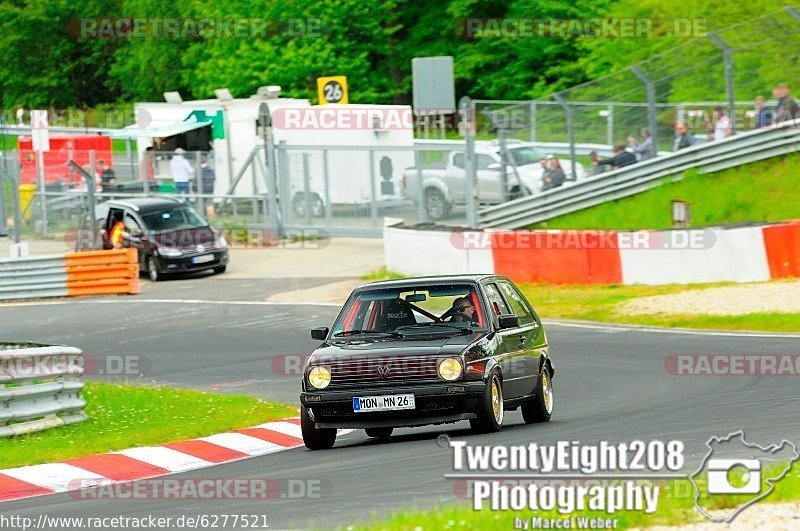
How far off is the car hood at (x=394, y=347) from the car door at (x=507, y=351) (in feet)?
0.85

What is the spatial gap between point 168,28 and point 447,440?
61.0m

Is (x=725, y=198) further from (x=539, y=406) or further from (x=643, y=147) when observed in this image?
(x=539, y=406)

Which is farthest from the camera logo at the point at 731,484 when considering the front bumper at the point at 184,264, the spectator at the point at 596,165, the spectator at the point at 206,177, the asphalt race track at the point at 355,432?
the spectator at the point at 206,177

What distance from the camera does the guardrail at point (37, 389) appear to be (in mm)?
12445

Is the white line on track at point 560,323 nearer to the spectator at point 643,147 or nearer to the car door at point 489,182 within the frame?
the car door at point 489,182

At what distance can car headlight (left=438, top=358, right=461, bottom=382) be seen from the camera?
11.5m

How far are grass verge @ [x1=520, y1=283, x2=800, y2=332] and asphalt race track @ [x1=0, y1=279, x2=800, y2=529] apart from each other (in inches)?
26.5

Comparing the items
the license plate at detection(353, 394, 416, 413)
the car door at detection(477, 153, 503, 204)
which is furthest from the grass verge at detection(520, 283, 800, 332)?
the license plate at detection(353, 394, 416, 413)

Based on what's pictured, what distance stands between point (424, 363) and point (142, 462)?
7.89 feet

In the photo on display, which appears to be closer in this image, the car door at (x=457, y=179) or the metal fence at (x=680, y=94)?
the metal fence at (x=680, y=94)

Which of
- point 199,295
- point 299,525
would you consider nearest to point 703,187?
point 199,295

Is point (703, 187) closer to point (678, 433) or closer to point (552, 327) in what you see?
point (552, 327)

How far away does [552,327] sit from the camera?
21.6 m

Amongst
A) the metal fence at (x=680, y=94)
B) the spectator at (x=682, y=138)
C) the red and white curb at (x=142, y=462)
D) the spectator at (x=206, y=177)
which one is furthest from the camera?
the spectator at (x=206, y=177)
